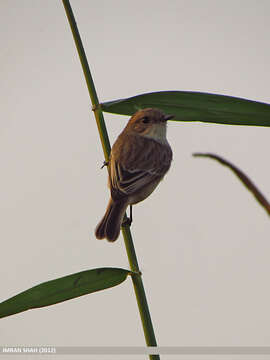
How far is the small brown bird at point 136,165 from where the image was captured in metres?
1.85

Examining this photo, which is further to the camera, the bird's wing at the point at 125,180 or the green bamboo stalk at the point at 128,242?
the bird's wing at the point at 125,180

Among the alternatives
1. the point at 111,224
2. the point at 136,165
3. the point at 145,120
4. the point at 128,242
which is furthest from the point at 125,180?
the point at 128,242

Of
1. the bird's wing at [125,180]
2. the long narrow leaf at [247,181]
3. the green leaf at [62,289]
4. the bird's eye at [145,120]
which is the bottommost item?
the green leaf at [62,289]

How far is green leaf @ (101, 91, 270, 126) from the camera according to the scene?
3.57ft

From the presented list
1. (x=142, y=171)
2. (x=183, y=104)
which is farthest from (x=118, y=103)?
(x=142, y=171)

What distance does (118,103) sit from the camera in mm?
1272

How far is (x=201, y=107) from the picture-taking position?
116 centimetres

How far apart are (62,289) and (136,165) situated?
4.06ft

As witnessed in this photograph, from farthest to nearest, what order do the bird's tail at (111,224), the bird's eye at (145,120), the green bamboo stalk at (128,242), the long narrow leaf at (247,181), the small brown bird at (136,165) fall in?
the bird's eye at (145,120), the small brown bird at (136,165), the bird's tail at (111,224), the green bamboo stalk at (128,242), the long narrow leaf at (247,181)

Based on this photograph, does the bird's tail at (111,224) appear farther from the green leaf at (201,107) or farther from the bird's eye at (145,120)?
the bird's eye at (145,120)

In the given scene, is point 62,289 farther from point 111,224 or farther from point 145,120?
point 145,120

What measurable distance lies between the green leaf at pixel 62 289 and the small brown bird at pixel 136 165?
449mm

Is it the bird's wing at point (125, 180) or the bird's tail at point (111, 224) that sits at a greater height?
the bird's wing at point (125, 180)

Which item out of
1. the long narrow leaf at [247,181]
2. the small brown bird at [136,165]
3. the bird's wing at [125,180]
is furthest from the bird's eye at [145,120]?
the long narrow leaf at [247,181]
